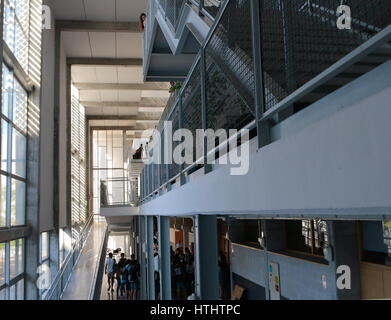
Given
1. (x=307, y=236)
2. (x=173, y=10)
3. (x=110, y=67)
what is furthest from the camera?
(x=110, y=67)

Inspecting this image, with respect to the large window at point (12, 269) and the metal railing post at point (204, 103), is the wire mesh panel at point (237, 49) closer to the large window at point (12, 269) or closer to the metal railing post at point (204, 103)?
the metal railing post at point (204, 103)

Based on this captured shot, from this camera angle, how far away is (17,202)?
11328mm

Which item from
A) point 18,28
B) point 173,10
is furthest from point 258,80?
point 18,28

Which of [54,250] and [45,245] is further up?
[45,245]

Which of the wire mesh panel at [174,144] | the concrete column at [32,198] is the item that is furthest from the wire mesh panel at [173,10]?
the concrete column at [32,198]

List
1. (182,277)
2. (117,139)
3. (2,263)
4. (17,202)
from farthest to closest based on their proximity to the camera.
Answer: (117,139) → (182,277) → (17,202) → (2,263)

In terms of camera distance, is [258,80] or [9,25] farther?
[9,25]

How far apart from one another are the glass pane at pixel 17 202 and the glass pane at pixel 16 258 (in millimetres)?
504

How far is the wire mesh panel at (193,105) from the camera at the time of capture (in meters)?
3.91

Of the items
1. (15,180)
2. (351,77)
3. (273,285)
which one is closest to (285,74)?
(351,77)

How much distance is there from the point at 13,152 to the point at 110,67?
11.2 m

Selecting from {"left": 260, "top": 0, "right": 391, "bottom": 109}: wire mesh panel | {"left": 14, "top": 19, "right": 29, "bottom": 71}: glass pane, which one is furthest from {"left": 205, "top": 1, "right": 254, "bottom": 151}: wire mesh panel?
{"left": 14, "top": 19, "right": 29, "bottom": 71}: glass pane

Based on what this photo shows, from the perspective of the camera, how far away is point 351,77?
1809mm

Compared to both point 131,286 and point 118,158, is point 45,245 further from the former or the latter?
point 118,158
